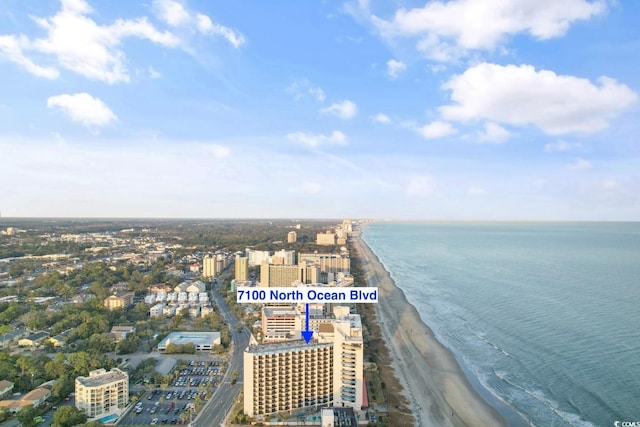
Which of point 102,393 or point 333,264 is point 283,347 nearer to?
point 102,393

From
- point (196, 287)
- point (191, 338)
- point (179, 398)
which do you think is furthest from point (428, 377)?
point (196, 287)

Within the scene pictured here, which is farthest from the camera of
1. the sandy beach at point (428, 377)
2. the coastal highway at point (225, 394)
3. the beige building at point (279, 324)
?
the beige building at point (279, 324)

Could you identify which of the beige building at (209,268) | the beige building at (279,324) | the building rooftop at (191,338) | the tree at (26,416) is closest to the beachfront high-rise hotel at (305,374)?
the tree at (26,416)

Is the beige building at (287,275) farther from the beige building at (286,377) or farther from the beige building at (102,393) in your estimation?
the beige building at (286,377)

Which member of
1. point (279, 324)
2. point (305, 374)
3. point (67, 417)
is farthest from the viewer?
point (279, 324)

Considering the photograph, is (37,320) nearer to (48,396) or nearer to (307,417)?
(48,396)

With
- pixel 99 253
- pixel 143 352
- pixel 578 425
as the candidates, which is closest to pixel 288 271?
pixel 143 352
